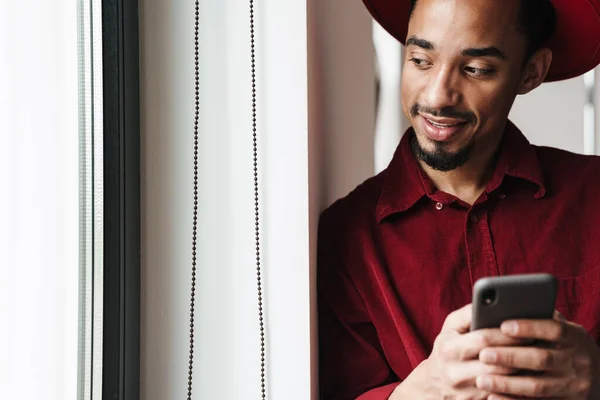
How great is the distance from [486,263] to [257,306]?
1.28 feet

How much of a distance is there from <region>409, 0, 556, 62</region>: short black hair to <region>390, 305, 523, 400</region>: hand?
0.51 m

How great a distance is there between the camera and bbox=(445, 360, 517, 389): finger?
0.97 m

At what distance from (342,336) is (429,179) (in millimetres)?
295

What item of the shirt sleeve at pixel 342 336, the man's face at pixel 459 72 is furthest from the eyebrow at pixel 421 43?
the shirt sleeve at pixel 342 336

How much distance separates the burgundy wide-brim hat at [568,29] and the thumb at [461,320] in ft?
1.88

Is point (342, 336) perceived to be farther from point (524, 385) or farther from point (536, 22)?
point (536, 22)

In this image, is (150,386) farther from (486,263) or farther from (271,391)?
(486,263)

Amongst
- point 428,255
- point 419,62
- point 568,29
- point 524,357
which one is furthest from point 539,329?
point 568,29

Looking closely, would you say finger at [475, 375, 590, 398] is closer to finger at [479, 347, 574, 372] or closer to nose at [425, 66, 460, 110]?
finger at [479, 347, 574, 372]

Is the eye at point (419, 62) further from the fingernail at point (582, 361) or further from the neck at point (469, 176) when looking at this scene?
the fingernail at point (582, 361)

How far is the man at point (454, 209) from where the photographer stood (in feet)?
4.06

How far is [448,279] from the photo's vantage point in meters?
1.28

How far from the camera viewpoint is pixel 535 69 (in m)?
1.34

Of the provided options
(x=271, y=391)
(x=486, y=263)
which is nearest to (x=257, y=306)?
(x=271, y=391)
